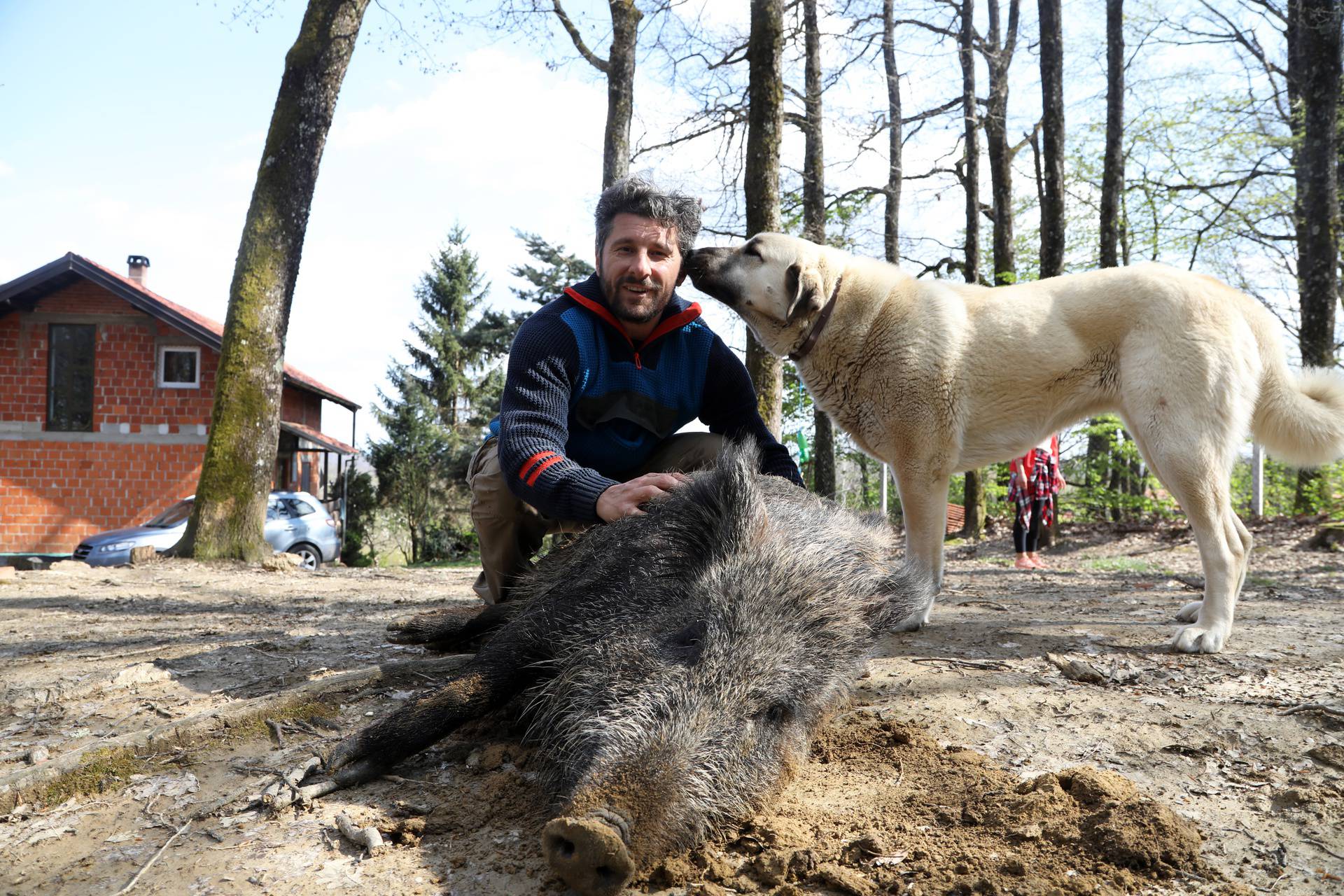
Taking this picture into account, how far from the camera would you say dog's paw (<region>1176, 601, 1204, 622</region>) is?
4.11m

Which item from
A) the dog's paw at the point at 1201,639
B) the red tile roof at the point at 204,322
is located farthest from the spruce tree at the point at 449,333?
the dog's paw at the point at 1201,639

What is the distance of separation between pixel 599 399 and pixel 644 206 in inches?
31.8

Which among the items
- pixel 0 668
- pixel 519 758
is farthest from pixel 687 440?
pixel 0 668

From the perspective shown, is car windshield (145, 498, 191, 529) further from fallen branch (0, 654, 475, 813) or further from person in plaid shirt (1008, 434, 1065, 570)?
fallen branch (0, 654, 475, 813)

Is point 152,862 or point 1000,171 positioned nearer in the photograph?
point 152,862

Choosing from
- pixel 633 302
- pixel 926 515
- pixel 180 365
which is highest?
pixel 180 365

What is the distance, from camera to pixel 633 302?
3.45 meters

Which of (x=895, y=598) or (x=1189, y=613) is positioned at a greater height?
(x=895, y=598)

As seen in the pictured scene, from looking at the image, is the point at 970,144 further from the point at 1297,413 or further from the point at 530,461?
the point at 530,461

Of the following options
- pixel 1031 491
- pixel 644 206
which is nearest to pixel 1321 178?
pixel 1031 491

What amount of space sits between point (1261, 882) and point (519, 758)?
1.77 meters

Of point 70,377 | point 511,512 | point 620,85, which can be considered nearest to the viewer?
point 511,512

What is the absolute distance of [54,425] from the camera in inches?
791

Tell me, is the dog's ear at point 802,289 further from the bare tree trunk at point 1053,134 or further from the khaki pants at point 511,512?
the bare tree trunk at point 1053,134
